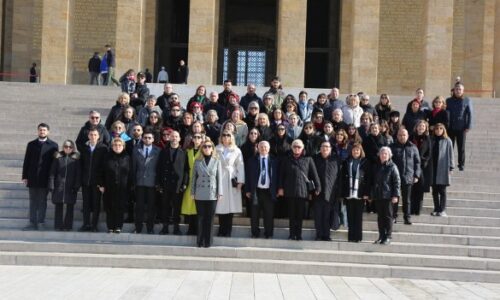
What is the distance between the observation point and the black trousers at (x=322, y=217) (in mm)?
11875

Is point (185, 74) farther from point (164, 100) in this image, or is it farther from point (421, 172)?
point (421, 172)

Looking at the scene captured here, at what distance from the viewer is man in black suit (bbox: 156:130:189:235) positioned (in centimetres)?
1185

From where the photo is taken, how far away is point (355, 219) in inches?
469

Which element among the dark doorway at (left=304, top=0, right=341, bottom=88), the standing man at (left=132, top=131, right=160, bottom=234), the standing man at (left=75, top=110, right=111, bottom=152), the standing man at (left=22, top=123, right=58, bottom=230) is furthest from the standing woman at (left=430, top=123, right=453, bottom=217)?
the dark doorway at (left=304, top=0, right=341, bottom=88)

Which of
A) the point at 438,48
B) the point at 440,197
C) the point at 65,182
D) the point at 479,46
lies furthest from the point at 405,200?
the point at 479,46

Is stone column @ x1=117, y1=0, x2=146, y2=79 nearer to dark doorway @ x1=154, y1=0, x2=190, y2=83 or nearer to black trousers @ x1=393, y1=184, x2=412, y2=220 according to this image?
dark doorway @ x1=154, y1=0, x2=190, y2=83

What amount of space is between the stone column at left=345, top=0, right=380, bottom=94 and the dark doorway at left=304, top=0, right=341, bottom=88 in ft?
20.7

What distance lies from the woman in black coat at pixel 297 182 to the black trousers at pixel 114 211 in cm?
263

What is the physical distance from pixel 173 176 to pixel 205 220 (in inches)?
37.5

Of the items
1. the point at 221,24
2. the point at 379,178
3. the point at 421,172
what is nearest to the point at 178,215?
the point at 379,178

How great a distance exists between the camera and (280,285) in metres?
10.1

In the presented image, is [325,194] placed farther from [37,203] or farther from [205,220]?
[37,203]

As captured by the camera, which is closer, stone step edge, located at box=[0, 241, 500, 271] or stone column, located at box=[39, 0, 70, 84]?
stone step edge, located at box=[0, 241, 500, 271]

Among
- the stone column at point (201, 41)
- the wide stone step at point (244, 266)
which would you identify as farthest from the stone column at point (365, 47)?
the wide stone step at point (244, 266)
